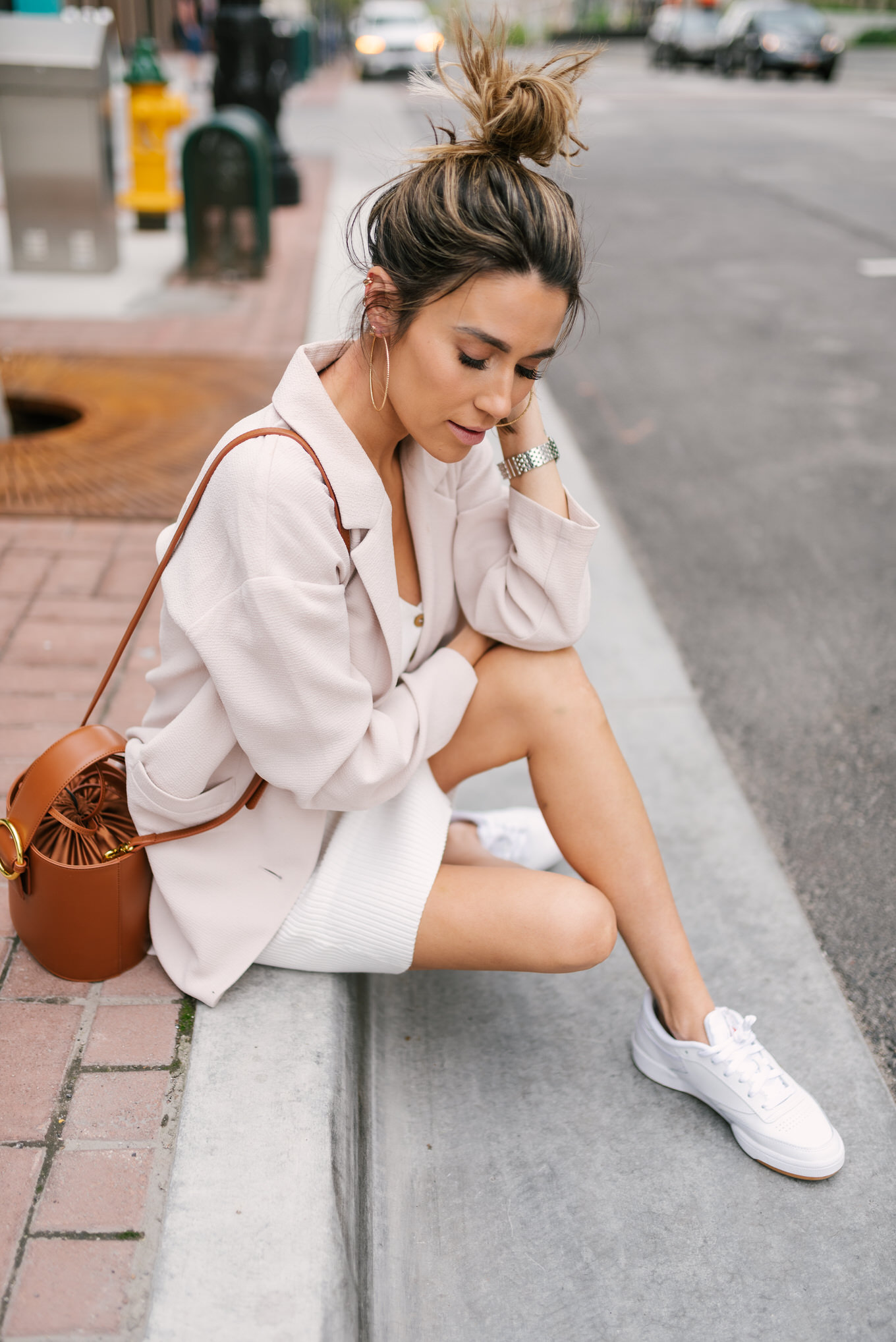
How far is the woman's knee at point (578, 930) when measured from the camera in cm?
188

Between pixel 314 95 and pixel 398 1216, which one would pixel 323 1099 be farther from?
pixel 314 95

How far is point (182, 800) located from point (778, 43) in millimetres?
27488

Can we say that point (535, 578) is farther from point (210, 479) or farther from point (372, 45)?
point (372, 45)

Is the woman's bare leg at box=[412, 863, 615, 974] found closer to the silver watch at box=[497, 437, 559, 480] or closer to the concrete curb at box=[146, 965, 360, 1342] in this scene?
the concrete curb at box=[146, 965, 360, 1342]

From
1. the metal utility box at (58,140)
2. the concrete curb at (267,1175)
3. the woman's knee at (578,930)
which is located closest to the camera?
the concrete curb at (267,1175)

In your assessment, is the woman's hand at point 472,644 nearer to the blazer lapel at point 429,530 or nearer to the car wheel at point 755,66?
the blazer lapel at point 429,530

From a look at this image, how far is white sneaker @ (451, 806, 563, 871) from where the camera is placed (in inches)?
99.0

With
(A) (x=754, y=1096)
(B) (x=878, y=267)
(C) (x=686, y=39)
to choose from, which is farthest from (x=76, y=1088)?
(C) (x=686, y=39)

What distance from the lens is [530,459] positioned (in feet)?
6.78

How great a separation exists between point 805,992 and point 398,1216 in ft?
3.02

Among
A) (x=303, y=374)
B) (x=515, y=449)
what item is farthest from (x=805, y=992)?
(x=303, y=374)

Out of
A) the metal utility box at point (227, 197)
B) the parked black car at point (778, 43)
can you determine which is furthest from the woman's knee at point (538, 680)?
the parked black car at point (778, 43)

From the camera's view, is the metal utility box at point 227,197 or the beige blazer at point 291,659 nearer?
the beige blazer at point 291,659

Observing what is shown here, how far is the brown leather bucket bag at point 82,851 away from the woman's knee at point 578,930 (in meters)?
0.52
